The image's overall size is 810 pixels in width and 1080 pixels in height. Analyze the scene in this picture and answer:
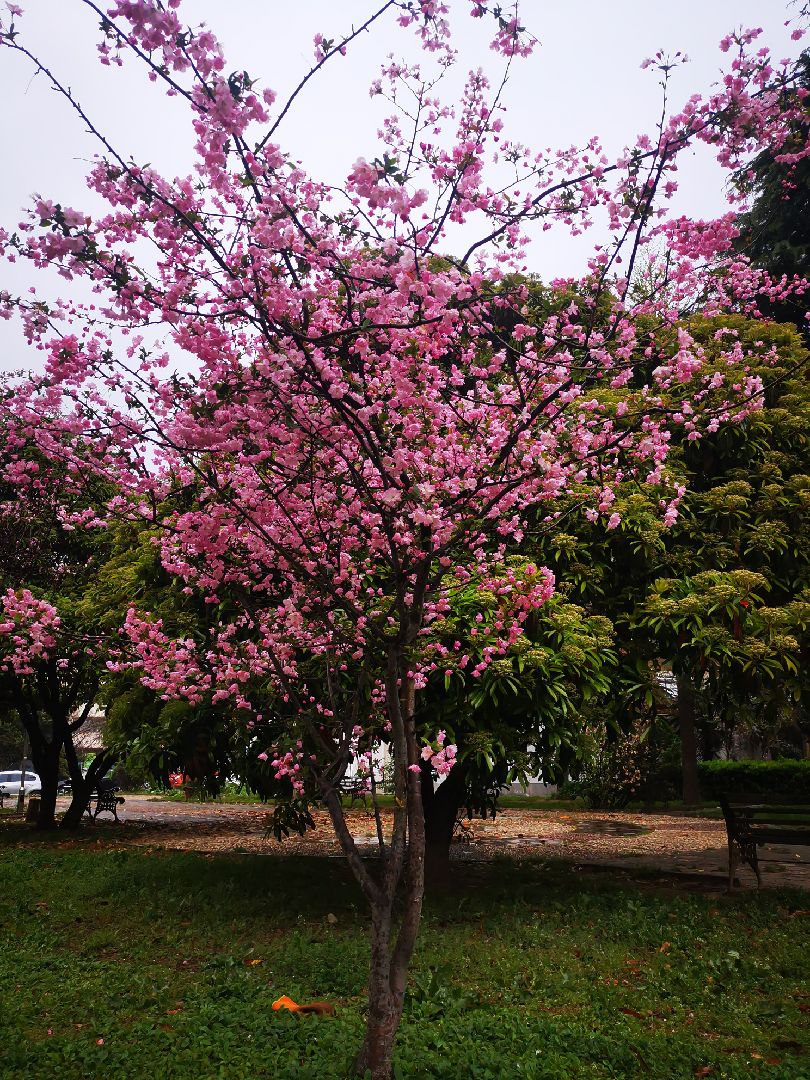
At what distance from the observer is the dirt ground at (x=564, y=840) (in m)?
10.4

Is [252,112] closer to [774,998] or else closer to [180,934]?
[774,998]

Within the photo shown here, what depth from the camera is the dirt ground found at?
10438 millimetres

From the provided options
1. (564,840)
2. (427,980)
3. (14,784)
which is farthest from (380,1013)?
(14,784)

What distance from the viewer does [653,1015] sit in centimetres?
466

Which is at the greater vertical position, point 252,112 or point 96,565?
point 96,565

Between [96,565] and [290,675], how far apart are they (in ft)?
35.1

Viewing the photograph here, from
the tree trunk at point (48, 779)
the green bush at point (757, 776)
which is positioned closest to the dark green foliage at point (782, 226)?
the green bush at point (757, 776)

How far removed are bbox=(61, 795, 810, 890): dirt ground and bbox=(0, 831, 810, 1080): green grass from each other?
190 cm

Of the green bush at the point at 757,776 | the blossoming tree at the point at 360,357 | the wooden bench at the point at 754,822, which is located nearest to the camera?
the blossoming tree at the point at 360,357

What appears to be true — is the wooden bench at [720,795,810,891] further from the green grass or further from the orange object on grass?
the orange object on grass

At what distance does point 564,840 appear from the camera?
14.1 m

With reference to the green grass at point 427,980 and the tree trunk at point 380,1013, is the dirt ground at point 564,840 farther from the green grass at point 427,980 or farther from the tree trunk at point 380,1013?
the tree trunk at point 380,1013

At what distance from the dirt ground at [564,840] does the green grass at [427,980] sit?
190cm

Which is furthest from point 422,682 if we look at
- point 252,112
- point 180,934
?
point 180,934
